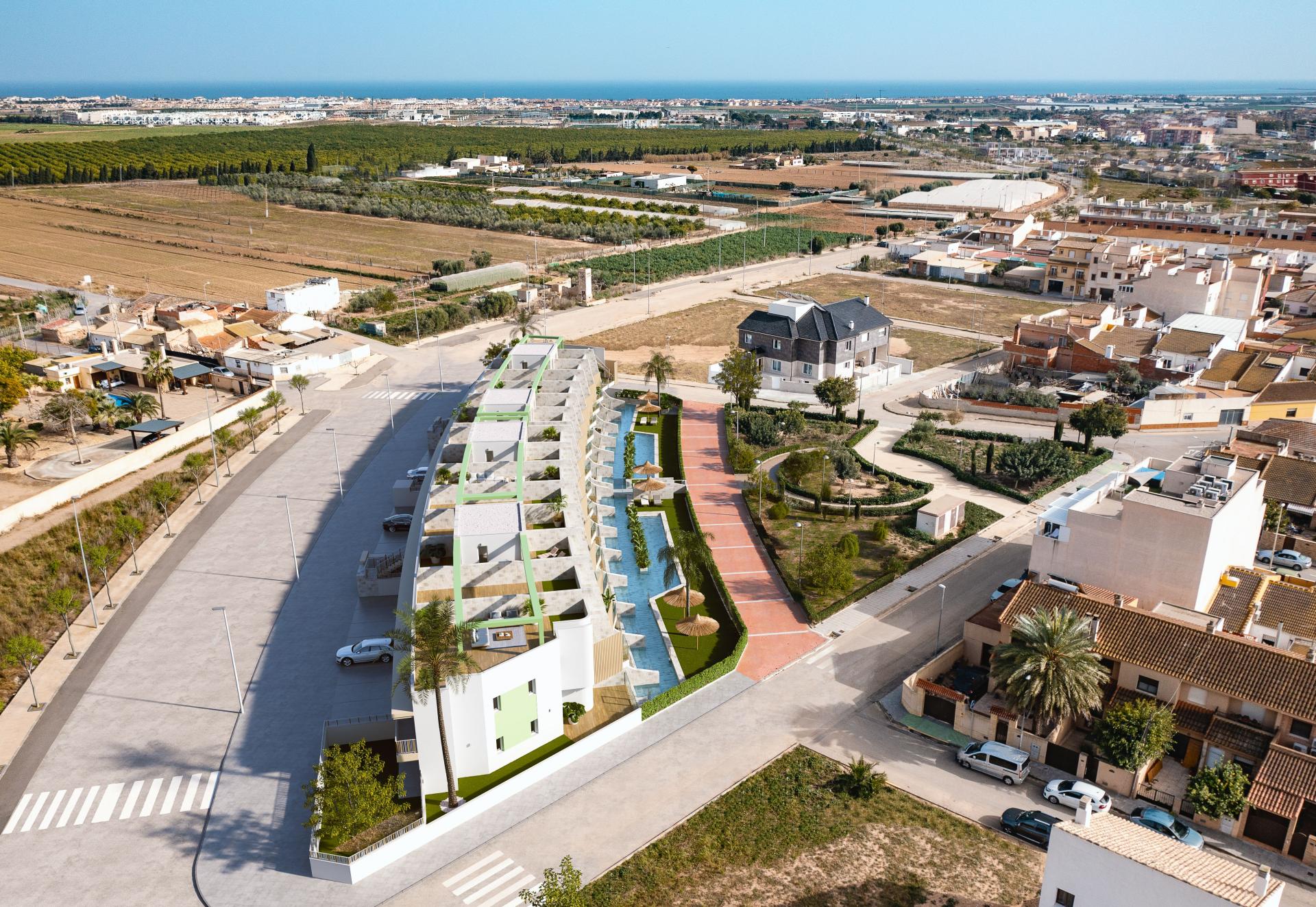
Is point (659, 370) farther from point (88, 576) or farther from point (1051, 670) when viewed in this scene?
point (1051, 670)

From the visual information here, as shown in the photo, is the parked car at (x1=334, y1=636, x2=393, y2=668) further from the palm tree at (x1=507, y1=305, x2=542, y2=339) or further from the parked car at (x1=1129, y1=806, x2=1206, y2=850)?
the palm tree at (x1=507, y1=305, x2=542, y2=339)

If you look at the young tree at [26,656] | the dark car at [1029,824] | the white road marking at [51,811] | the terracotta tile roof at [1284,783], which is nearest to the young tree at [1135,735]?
the terracotta tile roof at [1284,783]

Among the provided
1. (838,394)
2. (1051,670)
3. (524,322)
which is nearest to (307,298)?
(524,322)

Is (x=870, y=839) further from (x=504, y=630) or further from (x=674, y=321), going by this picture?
(x=674, y=321)

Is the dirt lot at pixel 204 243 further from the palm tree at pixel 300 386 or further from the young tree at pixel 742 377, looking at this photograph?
the young tree at pixel 742 377

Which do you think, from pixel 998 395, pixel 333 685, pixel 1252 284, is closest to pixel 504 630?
pixel 333 685
